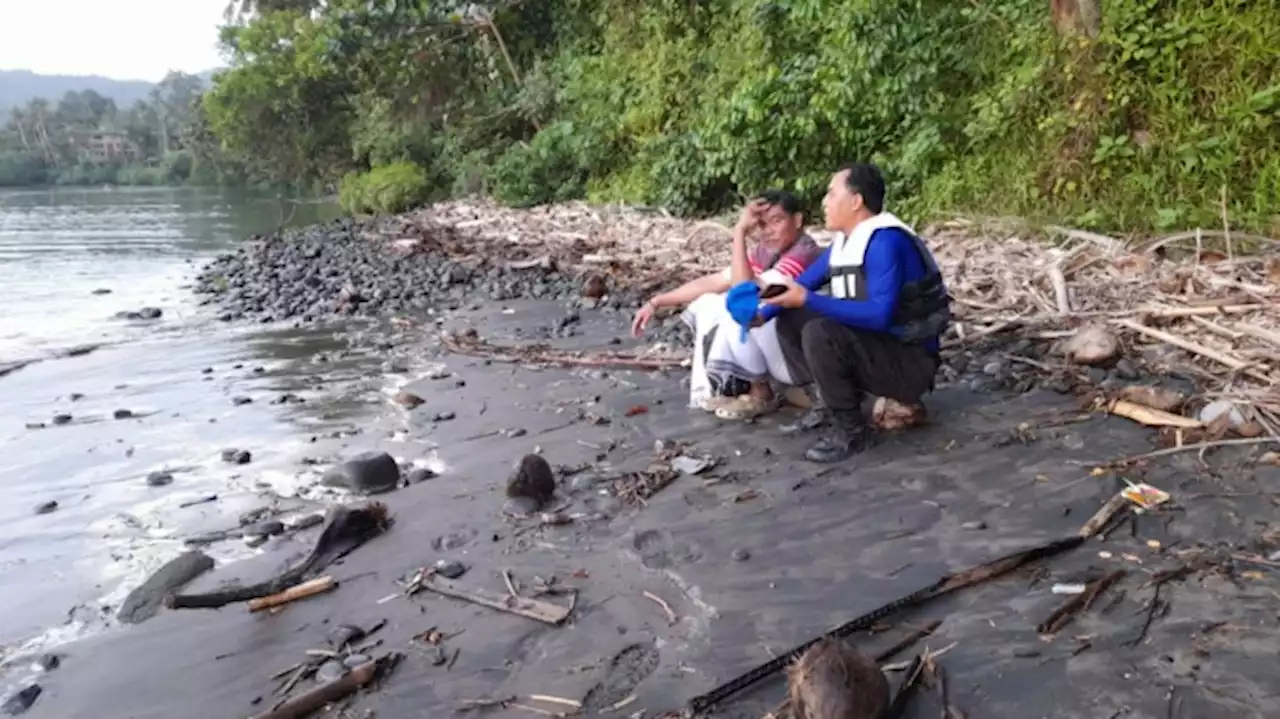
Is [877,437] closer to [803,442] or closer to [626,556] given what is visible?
[803,442]

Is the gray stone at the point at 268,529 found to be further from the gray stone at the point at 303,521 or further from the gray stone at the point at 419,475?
the gray stone at the point at 419,475

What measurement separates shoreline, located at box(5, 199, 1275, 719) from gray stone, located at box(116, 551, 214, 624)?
89 mm

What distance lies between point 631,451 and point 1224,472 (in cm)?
282

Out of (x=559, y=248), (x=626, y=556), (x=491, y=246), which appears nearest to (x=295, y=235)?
(x=491, y=246)

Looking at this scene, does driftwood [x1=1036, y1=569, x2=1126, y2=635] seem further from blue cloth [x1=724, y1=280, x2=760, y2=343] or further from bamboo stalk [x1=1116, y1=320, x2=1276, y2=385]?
bamboo stalk [x1=1116, y1=320, x2=1276, y2=385]

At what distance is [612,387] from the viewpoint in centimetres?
662

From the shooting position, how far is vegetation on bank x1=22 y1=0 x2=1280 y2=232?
870cm

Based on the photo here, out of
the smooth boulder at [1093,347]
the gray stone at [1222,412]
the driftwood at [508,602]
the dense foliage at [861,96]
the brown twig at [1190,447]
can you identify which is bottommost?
the driftwood at [508,602]

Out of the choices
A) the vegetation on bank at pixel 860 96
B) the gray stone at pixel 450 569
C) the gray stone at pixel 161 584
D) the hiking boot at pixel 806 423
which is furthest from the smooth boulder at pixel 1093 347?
the gray stone at pixel 161 584

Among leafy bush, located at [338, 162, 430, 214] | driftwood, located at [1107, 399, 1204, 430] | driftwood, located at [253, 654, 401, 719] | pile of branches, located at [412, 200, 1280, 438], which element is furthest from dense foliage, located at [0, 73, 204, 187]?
driftwood, located at [253, 654, 401, 719]

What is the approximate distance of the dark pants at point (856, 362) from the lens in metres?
4.74

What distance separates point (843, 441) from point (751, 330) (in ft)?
2.73

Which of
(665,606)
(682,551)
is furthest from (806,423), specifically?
(665,606)

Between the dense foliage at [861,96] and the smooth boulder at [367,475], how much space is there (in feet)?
21.9
